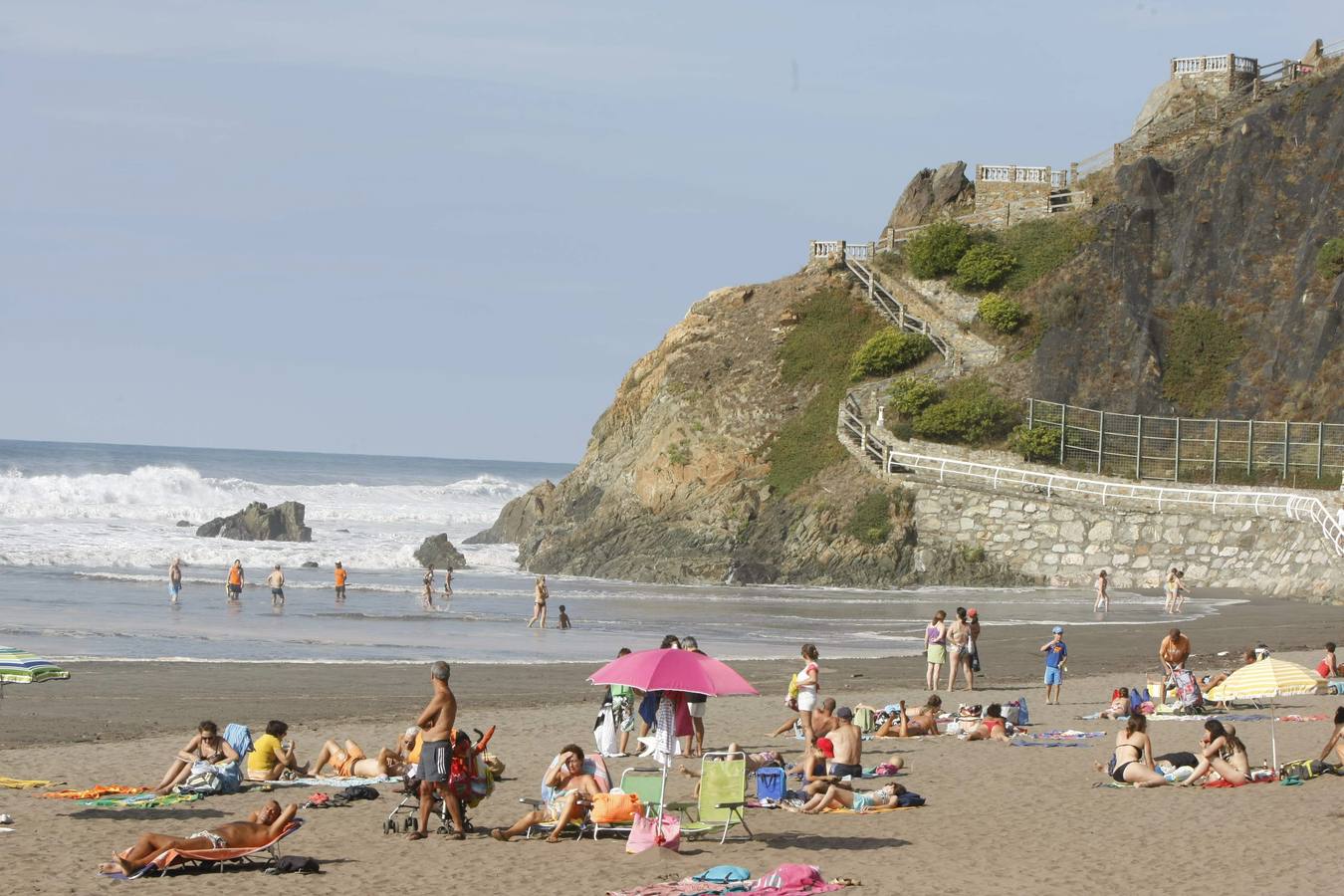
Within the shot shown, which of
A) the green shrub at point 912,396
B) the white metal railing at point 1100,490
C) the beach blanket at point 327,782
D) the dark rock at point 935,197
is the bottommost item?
the beach blanket at point 327,782

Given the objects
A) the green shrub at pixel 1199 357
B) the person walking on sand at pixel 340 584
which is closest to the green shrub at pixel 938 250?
the green shrub at pixel 1199 357

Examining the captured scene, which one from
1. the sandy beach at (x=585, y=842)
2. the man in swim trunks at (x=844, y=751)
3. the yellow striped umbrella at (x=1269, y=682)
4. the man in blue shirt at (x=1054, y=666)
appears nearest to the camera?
the sandy beach at (x=585, y=842)

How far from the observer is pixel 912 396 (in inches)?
2094

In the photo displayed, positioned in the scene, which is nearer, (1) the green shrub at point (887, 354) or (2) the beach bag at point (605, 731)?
(2) the beach bag at point (605, 731)

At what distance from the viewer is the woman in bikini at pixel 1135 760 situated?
17.4 m

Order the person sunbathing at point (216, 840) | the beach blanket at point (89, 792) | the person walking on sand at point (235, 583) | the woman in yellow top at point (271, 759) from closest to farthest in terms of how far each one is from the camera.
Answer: the person sunbathing at point (216, 840) → the beach blanket at point (89, 792) → the woman in yellow top at point (271, 759) → the person walking on sand at point (235, 583)

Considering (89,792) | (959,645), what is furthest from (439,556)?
(89,792)

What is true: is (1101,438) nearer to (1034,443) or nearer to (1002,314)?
(1034,443)

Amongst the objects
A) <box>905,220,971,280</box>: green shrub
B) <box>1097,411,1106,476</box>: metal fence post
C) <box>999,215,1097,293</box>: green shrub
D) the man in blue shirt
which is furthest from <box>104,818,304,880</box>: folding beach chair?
<box>905,220,971,280</box>: green shrub

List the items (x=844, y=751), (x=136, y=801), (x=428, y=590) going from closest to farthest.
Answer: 1. (x=136, y=801)
2. (x=844, y=751)
3. (x=428, y=590)

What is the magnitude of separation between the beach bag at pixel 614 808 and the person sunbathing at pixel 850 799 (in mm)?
2071

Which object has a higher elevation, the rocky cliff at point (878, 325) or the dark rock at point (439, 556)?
the rocky cliff at point (878, 325)

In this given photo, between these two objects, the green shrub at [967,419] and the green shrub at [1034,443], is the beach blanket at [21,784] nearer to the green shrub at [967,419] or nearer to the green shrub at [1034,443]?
the green shrub at [967,419]

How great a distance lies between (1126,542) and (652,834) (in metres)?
34.6
